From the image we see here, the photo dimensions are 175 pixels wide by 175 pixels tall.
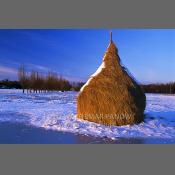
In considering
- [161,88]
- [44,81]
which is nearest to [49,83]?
[44,81]

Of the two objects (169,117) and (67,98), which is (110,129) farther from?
(67,98)

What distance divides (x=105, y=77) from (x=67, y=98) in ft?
33.8

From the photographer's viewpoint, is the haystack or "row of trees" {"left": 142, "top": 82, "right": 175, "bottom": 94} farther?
"row of trees" {"left": 142, "top": 82, "right": 175, "bottom": 94}

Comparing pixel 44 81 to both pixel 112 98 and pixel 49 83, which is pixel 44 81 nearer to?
pixel 49 83

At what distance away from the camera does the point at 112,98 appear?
9188 millimetres

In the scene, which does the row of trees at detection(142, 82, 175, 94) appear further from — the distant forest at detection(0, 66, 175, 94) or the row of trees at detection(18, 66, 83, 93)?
the row of trees at detection(18, 66, 83, 93)

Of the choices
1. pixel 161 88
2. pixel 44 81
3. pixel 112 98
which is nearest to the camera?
pixel 112 98

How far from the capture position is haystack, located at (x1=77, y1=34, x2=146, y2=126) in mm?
9102

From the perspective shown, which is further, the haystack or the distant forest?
the distant forest

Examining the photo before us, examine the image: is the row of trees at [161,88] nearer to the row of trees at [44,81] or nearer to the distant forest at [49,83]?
the distant forest at [49,83]

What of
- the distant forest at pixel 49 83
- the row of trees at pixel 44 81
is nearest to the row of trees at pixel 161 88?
the distant forest at pixel 49 83

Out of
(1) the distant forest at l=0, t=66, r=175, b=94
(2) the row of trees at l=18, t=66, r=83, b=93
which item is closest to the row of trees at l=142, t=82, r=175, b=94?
(1) the distant forest at l=0, t=66, r=175, b=94

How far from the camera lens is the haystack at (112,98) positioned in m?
9.10

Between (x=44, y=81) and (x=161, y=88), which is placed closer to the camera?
(x=161, y=88)
